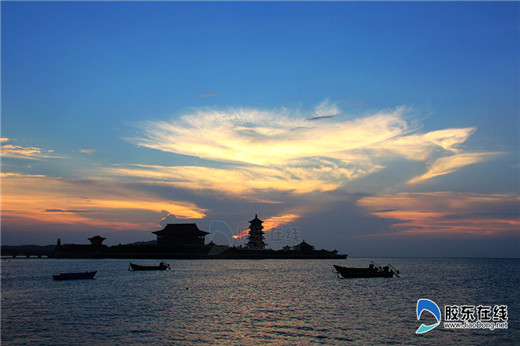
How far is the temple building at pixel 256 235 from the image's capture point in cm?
16338

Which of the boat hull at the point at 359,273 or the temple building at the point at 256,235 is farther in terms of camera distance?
the temple building at the point at 256,235

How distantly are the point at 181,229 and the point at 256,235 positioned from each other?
40.8 meters

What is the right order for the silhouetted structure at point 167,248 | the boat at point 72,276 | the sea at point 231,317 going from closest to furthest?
the sea at point 231,317
the boat at point 72,276
the silhouetted structure at point 167,248

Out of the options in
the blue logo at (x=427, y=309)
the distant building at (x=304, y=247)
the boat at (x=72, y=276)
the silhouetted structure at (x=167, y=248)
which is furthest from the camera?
the distant building at (x=304, y=247)

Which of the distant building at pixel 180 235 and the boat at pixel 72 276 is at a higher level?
the distant building at pixel 180 235

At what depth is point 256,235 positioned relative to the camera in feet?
540

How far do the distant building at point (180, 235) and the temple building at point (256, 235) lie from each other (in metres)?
33.5

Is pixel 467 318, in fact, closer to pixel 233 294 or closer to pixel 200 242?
pixel 233 294

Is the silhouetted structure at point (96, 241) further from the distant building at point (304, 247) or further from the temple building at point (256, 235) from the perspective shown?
the distant building at point (304, 247)

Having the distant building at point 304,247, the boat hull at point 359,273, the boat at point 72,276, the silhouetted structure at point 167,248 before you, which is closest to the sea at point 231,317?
the boat at point 72,276

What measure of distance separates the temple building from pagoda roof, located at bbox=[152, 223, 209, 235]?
34.5 m

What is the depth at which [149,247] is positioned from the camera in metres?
131

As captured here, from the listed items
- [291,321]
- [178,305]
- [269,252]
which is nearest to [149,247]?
[269,252]

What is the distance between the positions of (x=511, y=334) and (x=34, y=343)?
28783 millimetres
